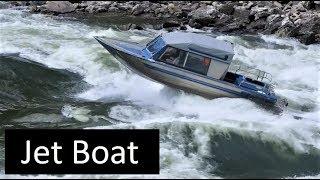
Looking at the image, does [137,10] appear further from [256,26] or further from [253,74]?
[253,74]

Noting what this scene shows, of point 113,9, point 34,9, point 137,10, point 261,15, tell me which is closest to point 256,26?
point 261,15

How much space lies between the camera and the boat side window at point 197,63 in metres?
18.6

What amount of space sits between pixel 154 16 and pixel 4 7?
33.1ft

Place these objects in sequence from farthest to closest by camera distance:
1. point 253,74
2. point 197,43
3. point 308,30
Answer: point 308,30, point 253,74, point 197,43

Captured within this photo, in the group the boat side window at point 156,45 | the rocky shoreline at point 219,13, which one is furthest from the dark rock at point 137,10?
the boat side window at point 156,45

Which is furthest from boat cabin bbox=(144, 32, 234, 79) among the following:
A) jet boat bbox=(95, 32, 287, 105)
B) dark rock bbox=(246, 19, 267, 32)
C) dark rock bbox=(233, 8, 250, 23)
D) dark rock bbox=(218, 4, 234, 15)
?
dark rock bbox=(218, 4, 234, 15)

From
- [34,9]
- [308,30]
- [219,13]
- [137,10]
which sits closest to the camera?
[308,30]

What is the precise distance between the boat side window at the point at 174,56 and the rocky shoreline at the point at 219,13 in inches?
510

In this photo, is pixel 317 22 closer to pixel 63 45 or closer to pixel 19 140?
pixel 63 45

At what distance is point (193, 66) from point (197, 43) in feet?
2.78

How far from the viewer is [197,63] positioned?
61.4 feet

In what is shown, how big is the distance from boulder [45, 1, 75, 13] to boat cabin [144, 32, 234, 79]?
688 inches

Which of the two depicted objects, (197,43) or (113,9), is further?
(113,9)

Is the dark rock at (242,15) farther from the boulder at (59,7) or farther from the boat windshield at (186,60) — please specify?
the boat windshield at (186,60)
